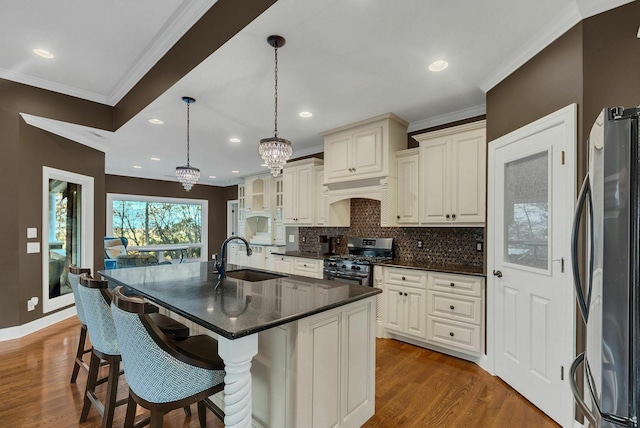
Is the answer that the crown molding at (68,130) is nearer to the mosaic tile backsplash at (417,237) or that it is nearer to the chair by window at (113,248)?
the chair by window at (113,248)

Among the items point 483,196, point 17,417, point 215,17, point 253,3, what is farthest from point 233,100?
point 17,417

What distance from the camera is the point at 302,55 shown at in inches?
92.2

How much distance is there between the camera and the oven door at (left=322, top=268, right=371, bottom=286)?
3.62 m

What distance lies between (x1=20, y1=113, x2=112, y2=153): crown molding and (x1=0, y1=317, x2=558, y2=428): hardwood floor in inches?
101

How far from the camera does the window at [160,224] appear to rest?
7.66 m

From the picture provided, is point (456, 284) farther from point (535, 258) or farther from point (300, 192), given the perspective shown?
point (300, 192)

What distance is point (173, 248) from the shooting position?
838 centimetres

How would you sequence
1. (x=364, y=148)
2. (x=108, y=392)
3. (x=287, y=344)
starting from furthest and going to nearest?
1. (x=364, y=148)
2. (x=108, y=392)
3. (x=287, y=344)

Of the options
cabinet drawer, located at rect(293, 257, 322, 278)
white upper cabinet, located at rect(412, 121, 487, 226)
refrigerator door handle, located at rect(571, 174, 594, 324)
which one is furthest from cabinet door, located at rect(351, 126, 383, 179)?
refrigerator door handle, located at rect(571, 174, 594, 324)

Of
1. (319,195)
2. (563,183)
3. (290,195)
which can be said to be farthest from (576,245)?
(290,195)

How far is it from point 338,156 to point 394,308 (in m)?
Result: 2.13

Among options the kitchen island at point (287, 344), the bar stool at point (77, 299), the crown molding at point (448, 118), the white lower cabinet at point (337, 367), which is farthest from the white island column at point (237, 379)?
the crown molding at point (448, 118)

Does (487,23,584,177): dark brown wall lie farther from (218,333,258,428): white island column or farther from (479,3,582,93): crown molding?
(218,333,258,428): white island column

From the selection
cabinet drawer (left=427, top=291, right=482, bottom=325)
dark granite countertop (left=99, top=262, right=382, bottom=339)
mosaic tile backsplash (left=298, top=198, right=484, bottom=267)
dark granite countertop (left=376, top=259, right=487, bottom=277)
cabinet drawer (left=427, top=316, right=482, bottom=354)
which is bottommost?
cabinet drawer (left=427, top=316, right=482, bottom=354)
